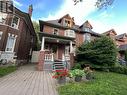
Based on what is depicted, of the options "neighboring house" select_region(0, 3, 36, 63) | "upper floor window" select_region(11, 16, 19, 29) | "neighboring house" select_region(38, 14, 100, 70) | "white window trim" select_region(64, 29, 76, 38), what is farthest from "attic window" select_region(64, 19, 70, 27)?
"upper floor window" select_region(11, 16, 19, 29)

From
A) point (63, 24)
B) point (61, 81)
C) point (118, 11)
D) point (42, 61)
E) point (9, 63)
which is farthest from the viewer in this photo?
point (63, 24)

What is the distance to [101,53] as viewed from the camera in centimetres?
1340

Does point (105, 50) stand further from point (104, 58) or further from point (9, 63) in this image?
point (9, 63)

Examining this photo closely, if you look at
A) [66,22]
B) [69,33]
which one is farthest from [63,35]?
[66,22]

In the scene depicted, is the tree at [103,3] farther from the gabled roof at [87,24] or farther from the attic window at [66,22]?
the gabled roof at [87,24]

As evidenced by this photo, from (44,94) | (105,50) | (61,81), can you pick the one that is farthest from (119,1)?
(105,50)

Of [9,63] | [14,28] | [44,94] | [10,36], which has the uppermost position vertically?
[14,28]

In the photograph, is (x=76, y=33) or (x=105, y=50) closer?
(x=105, y=50)

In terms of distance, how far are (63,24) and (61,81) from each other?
12906 mm

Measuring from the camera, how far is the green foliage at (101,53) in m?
13.2

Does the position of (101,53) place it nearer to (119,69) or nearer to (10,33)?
(119,69)

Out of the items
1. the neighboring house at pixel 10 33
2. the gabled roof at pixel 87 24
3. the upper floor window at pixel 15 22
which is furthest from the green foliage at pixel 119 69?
the upper floor window at pixel 15 22

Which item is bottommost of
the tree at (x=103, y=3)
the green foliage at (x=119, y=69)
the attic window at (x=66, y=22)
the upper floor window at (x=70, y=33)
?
the green foliage at (x=119, y=69)

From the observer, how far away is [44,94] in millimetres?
5109
